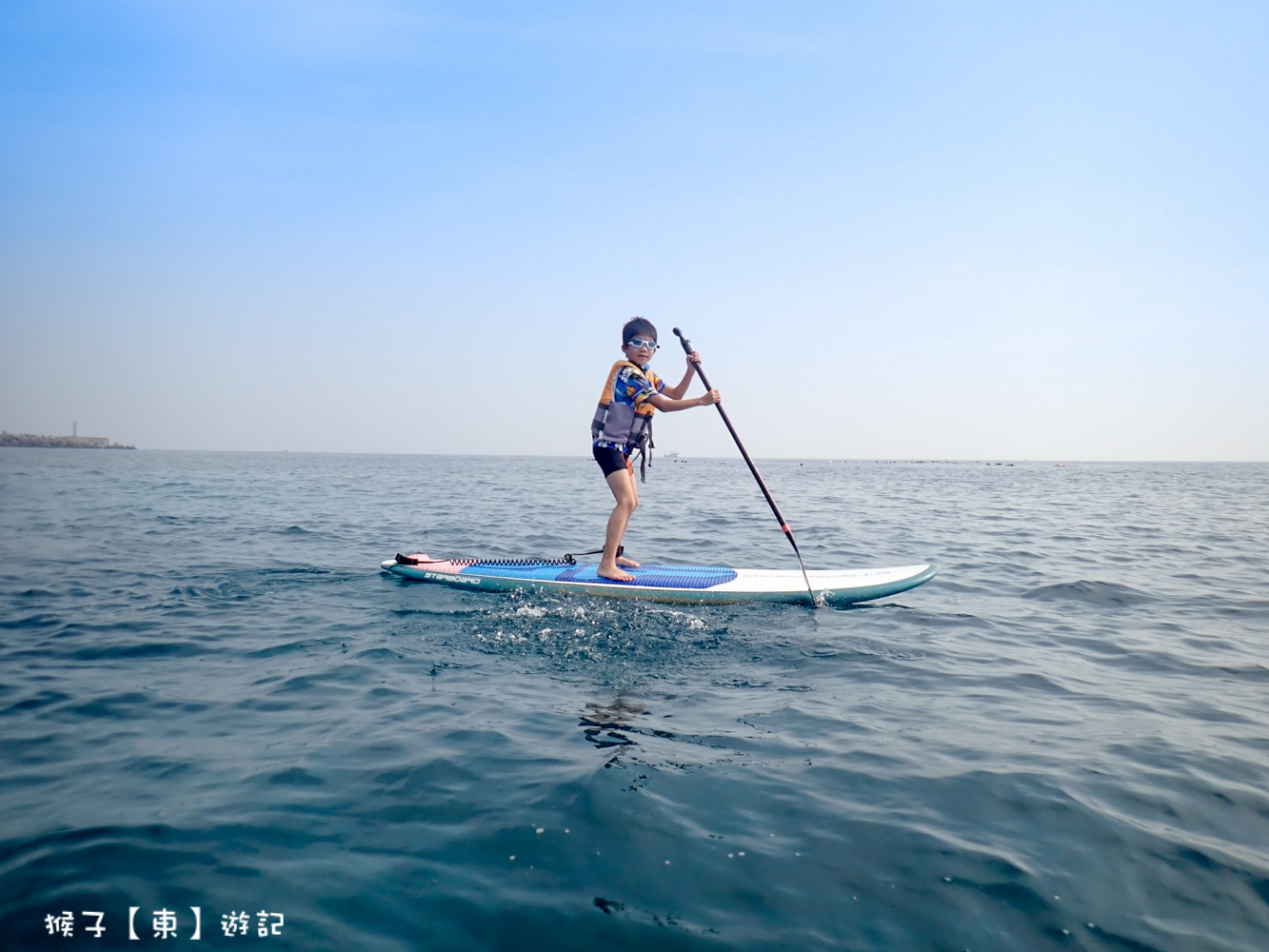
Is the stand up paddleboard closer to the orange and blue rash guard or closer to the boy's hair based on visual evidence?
the orange and blue rash guard

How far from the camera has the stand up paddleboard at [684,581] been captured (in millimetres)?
7500

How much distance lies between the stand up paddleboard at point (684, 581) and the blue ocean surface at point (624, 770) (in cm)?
21

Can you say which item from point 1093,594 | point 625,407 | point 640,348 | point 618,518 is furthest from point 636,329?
point 1093,594

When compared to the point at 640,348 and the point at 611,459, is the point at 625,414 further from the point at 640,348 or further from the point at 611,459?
the point at 640,348

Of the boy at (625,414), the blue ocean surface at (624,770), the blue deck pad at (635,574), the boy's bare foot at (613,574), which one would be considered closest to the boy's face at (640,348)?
the boy at (625,414)

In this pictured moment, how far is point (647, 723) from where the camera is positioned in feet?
13.9

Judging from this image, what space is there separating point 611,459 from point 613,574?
4.02 ft

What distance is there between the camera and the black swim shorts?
7.59 m

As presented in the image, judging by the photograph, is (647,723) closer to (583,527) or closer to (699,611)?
(699,611)

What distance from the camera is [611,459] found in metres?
7.61

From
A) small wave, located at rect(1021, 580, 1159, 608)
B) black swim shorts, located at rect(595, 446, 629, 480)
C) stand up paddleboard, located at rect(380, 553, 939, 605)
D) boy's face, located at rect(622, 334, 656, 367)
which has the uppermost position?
boy's face, located at rect(622, 334, 656, 367)

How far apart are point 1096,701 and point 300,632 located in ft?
20.3

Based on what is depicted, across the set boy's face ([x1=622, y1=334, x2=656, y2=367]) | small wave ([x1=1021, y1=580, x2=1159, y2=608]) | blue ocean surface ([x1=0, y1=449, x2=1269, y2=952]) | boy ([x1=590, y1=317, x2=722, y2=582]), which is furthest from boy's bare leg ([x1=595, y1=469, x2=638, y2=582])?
small wave ([x1=1021, y1=580, x2=1159, y2=608])

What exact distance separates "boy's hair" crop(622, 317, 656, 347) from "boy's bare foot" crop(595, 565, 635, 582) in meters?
2.39
